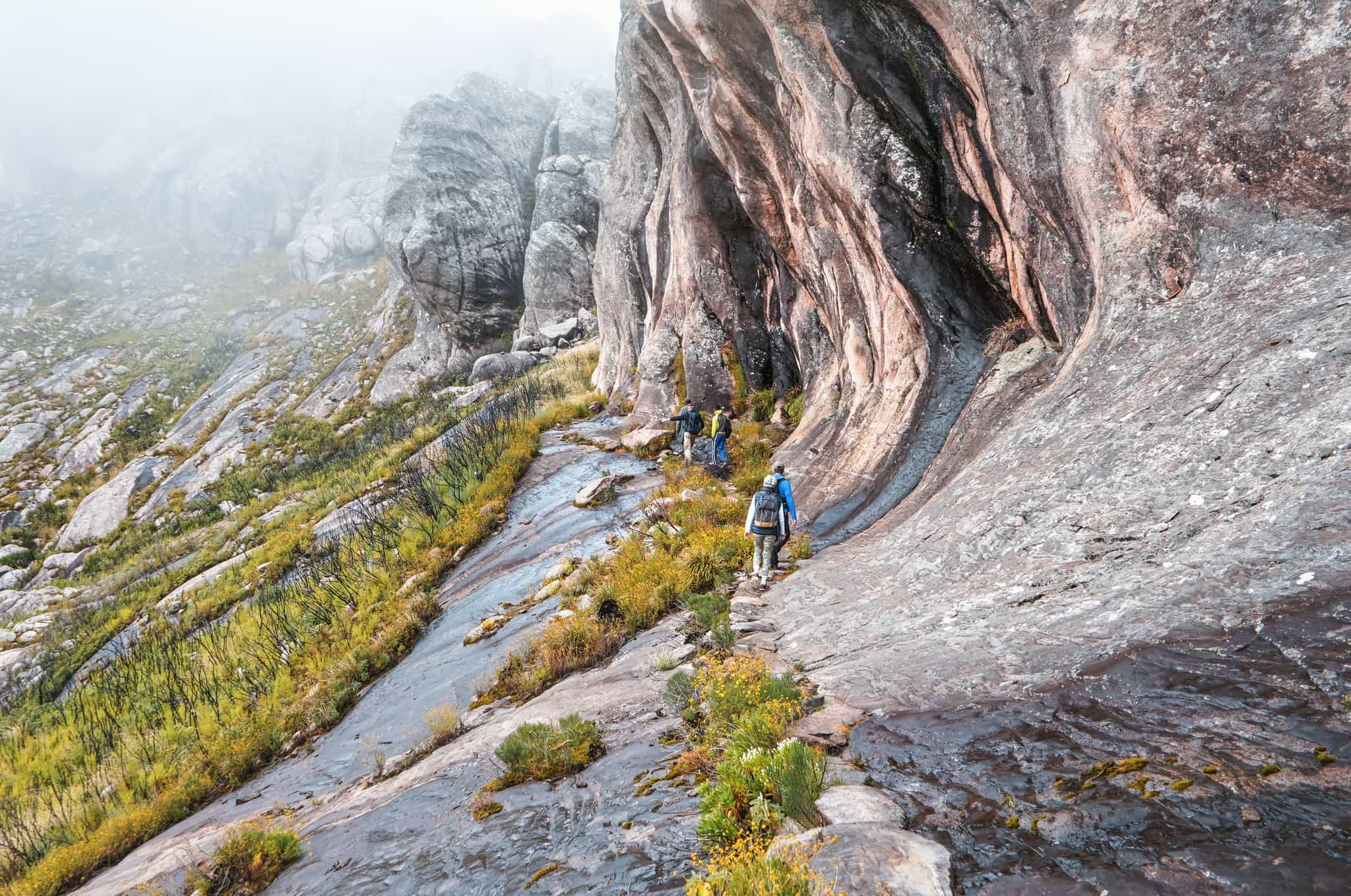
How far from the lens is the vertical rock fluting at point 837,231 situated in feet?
33.5

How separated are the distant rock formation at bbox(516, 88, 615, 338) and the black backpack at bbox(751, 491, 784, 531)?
1270 inches

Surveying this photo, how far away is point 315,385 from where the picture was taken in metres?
44.4

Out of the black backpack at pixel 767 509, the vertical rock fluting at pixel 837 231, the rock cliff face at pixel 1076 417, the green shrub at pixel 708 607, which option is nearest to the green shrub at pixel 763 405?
the vertical rock fluting at pixel 837 231

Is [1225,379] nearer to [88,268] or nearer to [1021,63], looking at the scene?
[1021,63]

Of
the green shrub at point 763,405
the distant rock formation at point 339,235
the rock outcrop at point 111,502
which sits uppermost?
the distant rock formation at point 339,235

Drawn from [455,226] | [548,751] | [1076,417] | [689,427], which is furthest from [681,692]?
[455,226]

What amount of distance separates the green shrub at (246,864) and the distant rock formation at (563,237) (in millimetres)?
36159

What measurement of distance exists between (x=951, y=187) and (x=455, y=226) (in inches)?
1525

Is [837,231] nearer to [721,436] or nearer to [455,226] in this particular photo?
[721,436]

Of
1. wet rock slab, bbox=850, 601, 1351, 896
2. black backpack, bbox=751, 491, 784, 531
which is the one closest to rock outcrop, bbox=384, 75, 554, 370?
black backpack, bbox=751, 491, 784, 531

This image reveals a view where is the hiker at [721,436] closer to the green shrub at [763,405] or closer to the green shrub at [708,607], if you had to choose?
the green shrub at [763,405]

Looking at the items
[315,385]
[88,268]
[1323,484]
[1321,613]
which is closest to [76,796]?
[1321,613]

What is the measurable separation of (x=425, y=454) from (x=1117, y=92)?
21235mm

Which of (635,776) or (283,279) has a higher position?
(283,279)
